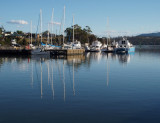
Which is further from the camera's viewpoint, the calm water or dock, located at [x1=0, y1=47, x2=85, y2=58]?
dock, located at [x1=0, y1=47, x2=85, y2=58]

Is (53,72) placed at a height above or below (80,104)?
above

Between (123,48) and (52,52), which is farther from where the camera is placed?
(123,48)

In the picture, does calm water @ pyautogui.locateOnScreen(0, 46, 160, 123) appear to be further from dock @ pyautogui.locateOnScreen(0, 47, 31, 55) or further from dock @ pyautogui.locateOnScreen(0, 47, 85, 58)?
dock @ pyautogui.locateOnScreen(0, 47, 31, 55)

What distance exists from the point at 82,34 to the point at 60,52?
85.7m

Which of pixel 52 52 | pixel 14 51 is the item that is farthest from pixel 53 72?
pixel 14 51

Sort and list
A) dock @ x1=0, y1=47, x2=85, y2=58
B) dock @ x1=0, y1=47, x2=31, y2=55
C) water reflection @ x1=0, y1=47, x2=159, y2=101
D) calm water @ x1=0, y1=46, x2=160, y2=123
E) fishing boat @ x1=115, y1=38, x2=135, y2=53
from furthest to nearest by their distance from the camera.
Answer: fishing boat @ x1=115, y1=38, x2=135, y2=53, dock @ x1=0, y1=47, x2=31, y2=55, dock @ x1=0, y1=47, x2=85, y2=58, water reflection @ x1=0, y1=47, x2=159, y2=101, calm water @ x1=0, y1=46, x2=160, y2=123

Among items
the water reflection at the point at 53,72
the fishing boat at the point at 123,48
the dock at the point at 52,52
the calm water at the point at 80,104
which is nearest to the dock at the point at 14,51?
the dock at the point at 52,52

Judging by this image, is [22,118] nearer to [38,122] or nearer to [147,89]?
[38,122]

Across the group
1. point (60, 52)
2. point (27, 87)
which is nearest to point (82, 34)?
point (60, 52)

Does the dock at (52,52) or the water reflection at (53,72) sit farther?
the dock at (52,52)

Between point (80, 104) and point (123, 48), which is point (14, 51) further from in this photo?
point (80, 104)

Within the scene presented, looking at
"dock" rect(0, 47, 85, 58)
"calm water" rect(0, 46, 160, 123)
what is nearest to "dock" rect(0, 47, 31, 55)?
"dock" rect(0, 47, 85, 58)

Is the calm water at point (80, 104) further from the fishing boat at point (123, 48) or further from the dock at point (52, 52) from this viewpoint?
the fishing boat at point (123, 48)

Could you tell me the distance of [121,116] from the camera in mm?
13320
